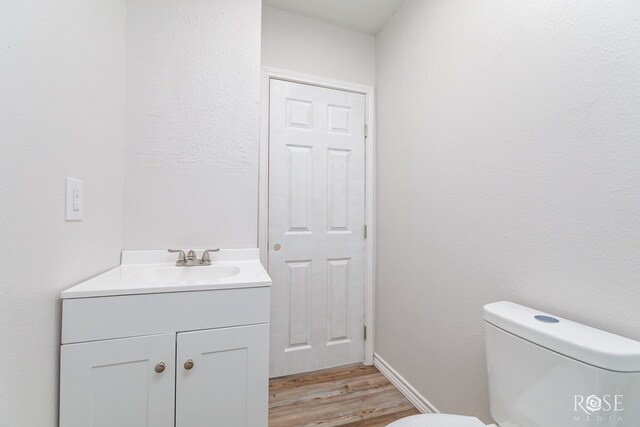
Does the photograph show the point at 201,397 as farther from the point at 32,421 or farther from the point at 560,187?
the point at 560,187

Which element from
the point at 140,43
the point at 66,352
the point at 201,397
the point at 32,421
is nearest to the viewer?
the point at 32,421

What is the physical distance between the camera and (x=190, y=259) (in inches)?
53.6

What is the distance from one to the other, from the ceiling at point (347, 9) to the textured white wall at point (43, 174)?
1.11 metres

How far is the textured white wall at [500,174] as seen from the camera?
798 mm

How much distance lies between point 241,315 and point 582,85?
4.47 feet

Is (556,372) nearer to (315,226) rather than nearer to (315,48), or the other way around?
(315,226)

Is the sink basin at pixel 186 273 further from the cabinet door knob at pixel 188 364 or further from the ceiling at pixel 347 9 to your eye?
the ceiling at pixel 347 9

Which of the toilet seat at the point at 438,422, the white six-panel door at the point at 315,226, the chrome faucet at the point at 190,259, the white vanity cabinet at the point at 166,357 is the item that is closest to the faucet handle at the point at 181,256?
the chrome faucet at the point at 190,259

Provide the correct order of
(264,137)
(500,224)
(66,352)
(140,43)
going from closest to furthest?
(66,352)
(500,224)
(140,43)
(264,137)

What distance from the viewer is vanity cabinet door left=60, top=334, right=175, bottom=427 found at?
87 cm

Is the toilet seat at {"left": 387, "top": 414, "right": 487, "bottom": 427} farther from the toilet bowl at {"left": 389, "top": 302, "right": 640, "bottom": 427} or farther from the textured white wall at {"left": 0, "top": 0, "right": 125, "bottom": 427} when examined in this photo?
the textured white wall at {"left": 0, "top": 0, "right": 125, "bottom": 427}

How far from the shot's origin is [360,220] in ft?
6.73

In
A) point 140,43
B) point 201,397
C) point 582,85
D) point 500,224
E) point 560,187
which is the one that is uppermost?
point 140,43

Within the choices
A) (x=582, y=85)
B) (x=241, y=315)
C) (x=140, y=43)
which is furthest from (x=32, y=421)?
(x=582, y=85)
